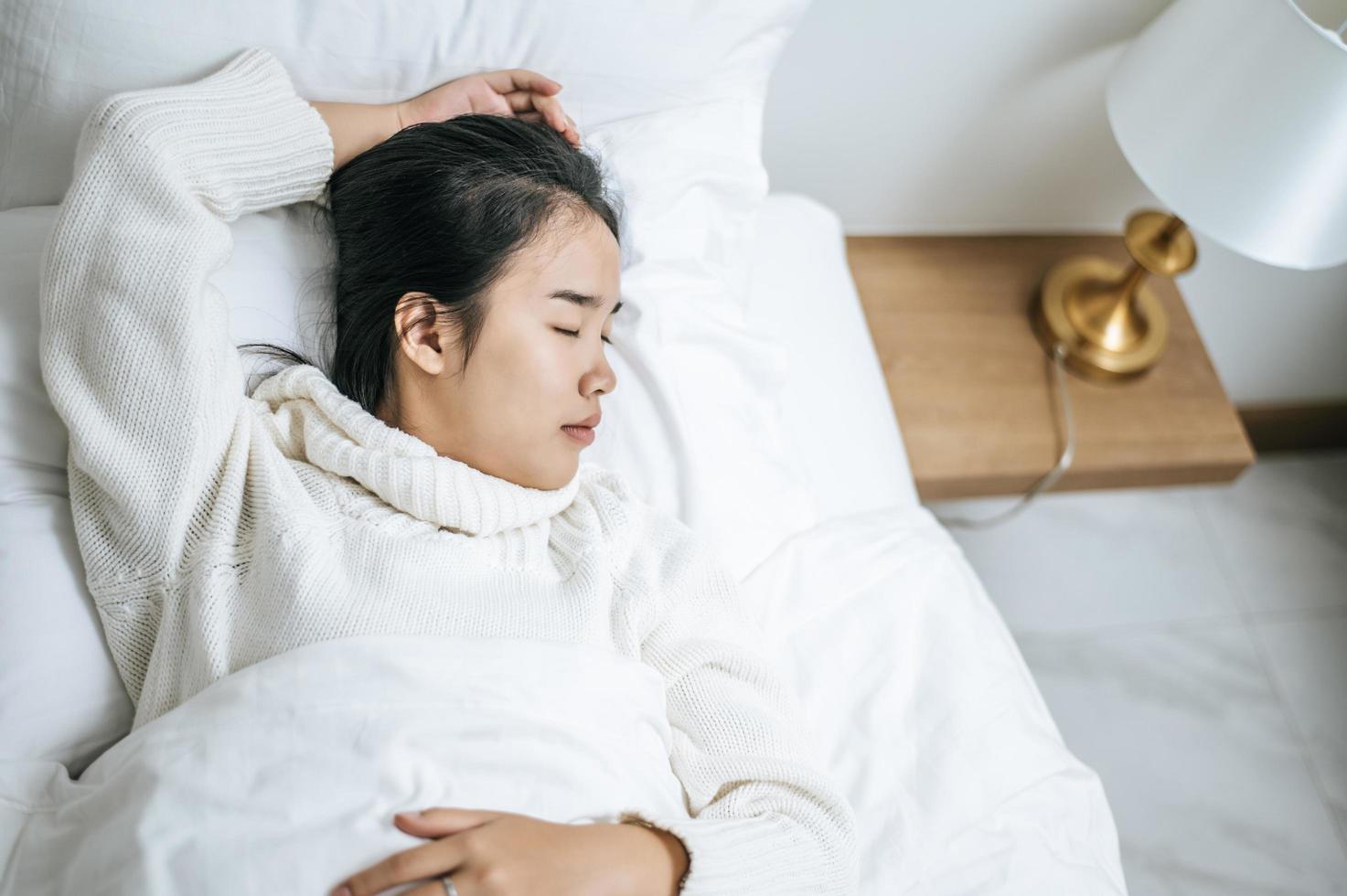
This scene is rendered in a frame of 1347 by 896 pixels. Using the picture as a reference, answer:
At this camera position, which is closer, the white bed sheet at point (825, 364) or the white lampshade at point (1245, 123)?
the white lampshade at point (1245, 123)

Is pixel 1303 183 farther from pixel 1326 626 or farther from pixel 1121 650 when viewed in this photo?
pixel 1326 626

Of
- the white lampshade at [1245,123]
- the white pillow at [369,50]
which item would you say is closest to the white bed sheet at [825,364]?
the white pillow at [369,50]

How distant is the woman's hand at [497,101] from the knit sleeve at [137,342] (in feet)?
0.73

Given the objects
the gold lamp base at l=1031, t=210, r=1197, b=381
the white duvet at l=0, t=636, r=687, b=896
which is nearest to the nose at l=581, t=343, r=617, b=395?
the white duvet at l=0, t=636, r=687, b=896

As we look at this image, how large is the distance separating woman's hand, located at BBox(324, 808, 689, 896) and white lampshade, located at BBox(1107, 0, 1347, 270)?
948mm

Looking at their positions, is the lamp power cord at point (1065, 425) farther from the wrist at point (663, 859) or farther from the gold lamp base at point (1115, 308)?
the wrist at point (663, 859)

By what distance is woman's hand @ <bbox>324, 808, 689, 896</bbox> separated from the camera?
0.69 m

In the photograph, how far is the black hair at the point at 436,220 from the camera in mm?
908

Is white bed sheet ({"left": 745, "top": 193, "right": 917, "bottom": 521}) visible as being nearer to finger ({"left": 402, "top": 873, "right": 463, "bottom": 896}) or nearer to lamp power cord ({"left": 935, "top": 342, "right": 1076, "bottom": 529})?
lamp power cord ({"left": 935, "top": 342, "right": 1076, "bottom": 529})

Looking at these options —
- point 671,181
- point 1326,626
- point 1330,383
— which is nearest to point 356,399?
point 671,181

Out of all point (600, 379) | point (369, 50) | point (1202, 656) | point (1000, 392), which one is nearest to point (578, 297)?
point (600, 379)

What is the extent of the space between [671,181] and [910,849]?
71 centimetres

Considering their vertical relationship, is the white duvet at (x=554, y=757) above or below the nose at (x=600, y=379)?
below

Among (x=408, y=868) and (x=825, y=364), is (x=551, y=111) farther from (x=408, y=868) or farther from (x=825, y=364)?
(x=408, y=868)
